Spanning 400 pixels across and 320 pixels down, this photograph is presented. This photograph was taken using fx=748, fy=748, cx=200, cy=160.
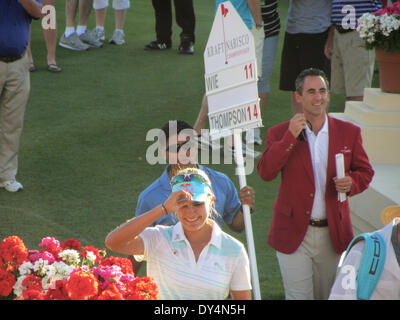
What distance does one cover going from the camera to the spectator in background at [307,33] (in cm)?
822

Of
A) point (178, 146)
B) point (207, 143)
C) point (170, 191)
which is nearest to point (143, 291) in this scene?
point (170, 191)

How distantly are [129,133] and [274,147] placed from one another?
445cm

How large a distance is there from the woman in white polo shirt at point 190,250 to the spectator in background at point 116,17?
902cm

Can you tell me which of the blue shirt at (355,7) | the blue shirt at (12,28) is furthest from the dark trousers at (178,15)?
the blue shirt at (12,28)

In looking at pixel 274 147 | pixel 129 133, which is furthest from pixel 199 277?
pixel 129 133

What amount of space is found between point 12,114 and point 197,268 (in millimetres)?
3959

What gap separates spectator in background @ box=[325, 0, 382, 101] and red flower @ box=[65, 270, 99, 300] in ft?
19.0

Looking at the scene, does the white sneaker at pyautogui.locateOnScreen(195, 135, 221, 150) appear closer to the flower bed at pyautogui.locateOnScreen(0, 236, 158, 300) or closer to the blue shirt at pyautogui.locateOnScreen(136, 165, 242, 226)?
the blue shirt at pyautogui.locateOnScreen(136, 165, 242, 226)

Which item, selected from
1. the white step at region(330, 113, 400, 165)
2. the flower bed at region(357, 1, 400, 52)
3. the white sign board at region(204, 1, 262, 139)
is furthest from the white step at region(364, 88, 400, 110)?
the white sign board at region(204, 1, 262, 139)

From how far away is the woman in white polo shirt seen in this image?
11.7 ft

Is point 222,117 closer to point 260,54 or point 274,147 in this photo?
point 274,147

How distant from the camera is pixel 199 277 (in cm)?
357

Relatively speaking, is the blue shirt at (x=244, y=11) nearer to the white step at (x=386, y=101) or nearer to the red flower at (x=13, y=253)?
the white step at (x=386, y=101)
